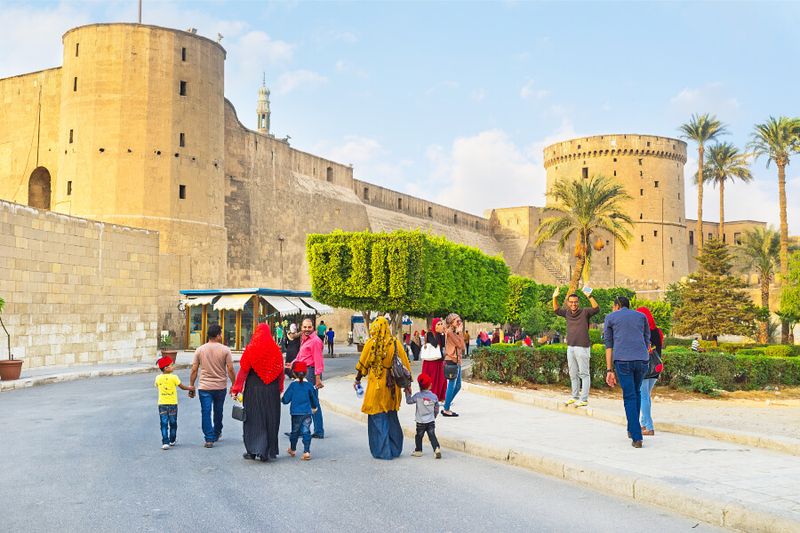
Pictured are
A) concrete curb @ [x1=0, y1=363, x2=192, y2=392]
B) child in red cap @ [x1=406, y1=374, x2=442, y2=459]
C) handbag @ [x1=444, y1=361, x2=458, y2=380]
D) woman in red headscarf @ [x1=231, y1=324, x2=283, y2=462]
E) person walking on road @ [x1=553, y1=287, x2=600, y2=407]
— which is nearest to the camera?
woman in red headscarf @ [x1=231, y1=324, x2=283, y2=462]

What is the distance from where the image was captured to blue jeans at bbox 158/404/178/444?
26.7 ft

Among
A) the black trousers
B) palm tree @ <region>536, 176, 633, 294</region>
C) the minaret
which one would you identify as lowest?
the black trousers

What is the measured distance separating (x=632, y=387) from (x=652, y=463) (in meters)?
1.17

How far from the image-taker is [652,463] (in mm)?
6816

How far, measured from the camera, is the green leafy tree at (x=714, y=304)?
37.8 metres

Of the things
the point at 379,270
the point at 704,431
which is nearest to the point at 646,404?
the point at 704,431

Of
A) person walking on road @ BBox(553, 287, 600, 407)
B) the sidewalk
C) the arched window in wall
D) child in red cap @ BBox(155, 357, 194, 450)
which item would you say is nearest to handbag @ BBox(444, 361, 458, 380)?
the sidewalk

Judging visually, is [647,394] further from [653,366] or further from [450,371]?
[450,371]

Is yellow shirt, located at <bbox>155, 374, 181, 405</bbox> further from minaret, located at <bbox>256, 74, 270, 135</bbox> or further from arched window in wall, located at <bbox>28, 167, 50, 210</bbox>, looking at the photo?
minaret, located at <bbox>256, 74, 270, 135</bbox>

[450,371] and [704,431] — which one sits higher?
[450,371]

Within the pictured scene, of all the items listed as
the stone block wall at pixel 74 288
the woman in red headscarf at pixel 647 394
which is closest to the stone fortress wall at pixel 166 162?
the stone block wall at pixel 74 288

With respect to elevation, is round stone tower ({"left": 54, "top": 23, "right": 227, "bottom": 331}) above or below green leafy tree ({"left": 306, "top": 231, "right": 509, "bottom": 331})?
above

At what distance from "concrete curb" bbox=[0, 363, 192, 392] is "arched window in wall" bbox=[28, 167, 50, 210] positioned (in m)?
19.7

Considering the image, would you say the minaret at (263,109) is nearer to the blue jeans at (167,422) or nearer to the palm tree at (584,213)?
the palm tree at (584,213)
